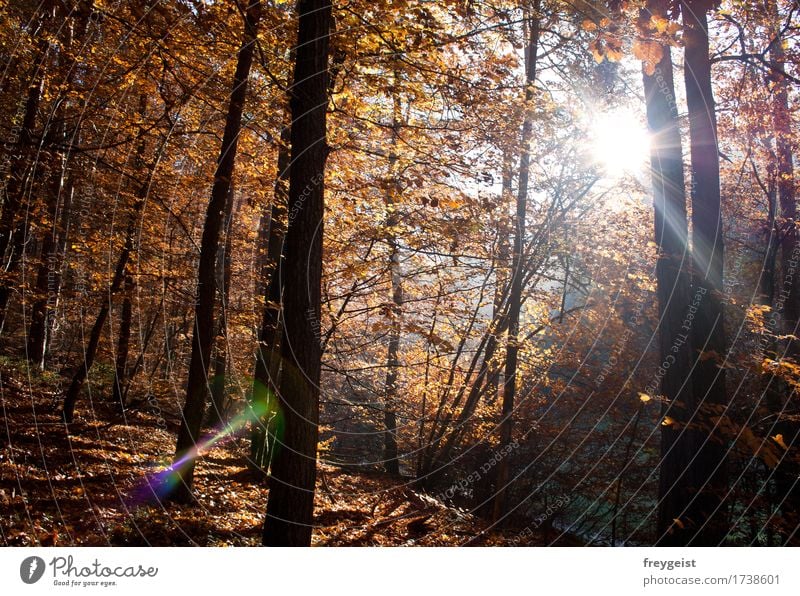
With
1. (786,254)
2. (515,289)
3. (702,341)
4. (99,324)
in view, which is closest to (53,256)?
(99,324)

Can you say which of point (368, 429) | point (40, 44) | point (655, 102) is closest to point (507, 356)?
point (655, 102)

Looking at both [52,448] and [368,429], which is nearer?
[52,448]

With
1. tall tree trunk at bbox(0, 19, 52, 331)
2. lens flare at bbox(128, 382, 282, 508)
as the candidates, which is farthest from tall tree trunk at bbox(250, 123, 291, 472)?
tall tree trunk at bbox(0, 19, 52, 331)

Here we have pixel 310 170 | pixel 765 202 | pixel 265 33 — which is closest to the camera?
pixel 310 170

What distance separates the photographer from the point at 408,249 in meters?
8.40

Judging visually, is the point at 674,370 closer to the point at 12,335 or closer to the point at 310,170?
the point at 310,170

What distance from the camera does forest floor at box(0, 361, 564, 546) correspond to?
23.7 feet

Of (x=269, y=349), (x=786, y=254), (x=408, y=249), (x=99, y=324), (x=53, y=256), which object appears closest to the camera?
(x=408, y=249)

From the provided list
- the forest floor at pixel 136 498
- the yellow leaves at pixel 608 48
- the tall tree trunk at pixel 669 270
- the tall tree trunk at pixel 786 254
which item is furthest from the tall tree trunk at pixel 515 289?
the yellow leaves at pixel 608 48

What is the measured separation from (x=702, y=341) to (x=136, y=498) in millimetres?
8514

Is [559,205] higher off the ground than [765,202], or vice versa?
[765,202]

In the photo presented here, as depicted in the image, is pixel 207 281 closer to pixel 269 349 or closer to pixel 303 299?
pixel 269 349

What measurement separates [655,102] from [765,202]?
1185 cm

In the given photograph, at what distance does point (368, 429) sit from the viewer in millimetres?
27797
